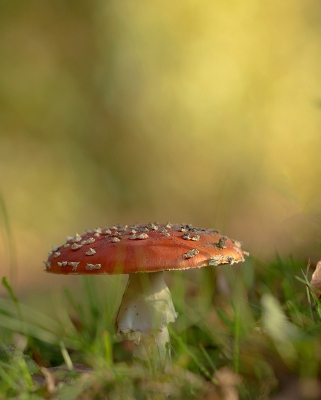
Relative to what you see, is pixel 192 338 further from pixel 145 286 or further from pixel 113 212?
pixel 113 212

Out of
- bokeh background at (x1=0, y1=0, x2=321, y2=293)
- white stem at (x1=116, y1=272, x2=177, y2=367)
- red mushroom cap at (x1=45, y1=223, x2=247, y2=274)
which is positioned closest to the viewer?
red mushroom cap at (x1=45, y1=223, x2=247, y2=274)

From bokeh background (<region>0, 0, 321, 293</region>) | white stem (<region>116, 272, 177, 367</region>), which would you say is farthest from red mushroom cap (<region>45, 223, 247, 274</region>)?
bokeh background (<region>0, 0, 321, 293</region>)

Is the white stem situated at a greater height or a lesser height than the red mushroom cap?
lesser

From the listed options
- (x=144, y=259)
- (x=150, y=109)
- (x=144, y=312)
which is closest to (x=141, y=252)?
(x=144, y=259)

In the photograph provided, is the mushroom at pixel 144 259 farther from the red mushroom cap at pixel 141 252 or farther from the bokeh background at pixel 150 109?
the bokeh background at pixel 150 109

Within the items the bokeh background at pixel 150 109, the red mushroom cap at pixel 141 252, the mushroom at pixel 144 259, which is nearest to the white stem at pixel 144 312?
the mushroom at pixel 144 259

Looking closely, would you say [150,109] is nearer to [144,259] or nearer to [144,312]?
[144,312]

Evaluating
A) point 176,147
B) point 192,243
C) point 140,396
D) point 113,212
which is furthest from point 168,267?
point 176,147

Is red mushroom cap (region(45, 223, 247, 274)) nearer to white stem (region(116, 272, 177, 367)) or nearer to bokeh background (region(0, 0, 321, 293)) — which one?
white stem (region(116, 272, 177, 367))
